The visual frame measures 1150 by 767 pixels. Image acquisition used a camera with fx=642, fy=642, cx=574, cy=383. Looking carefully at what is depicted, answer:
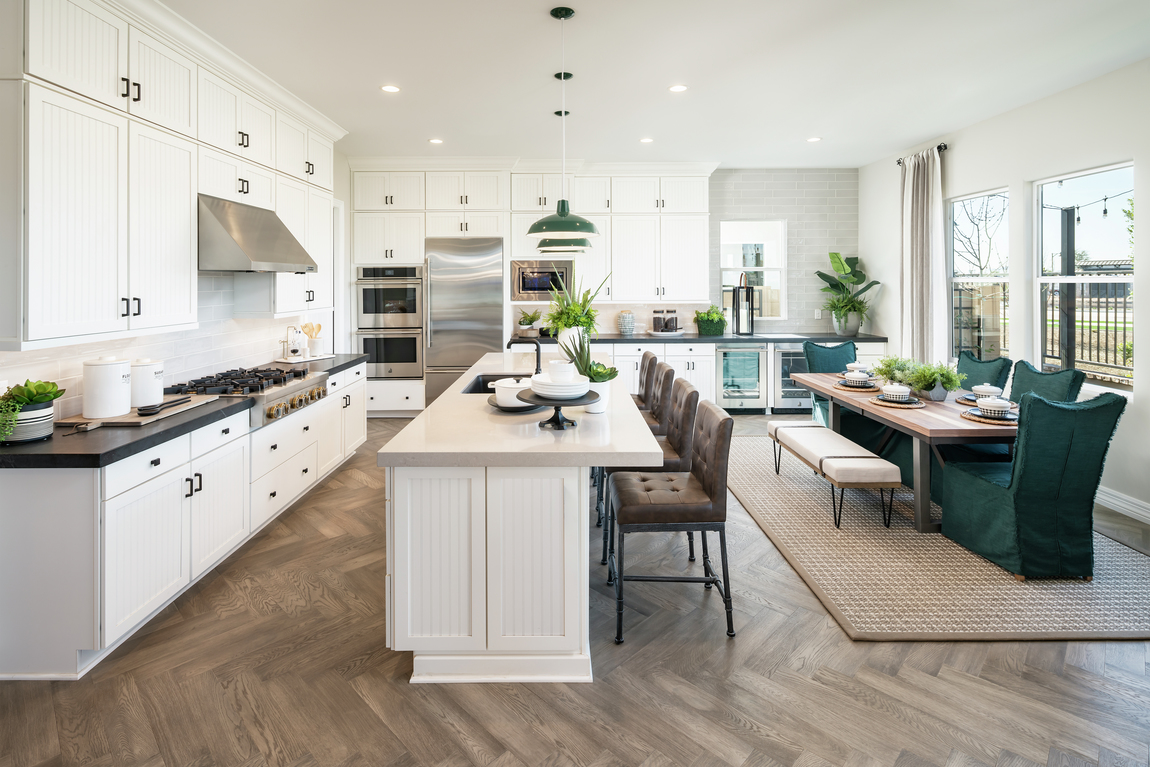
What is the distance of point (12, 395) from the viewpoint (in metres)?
2.31

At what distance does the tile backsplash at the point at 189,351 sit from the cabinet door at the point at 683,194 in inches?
157

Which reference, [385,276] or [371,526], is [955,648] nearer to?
[371,526]

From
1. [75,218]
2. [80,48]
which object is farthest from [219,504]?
[80,48]

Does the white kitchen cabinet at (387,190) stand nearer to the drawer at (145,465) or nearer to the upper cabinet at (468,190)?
the upper cabinet at (468,190)

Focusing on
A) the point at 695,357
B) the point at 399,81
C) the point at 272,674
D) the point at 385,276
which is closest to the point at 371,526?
the point at 272,674

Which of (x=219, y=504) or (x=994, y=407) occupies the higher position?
(x=994, y=407)

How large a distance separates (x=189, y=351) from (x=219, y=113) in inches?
55.2

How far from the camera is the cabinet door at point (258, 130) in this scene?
3971mm

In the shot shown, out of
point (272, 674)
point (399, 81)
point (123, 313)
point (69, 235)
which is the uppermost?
point (399, 81)

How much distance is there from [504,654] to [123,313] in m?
2.31

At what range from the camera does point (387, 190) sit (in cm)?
673

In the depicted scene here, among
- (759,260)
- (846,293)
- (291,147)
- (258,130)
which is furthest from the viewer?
(759,260)

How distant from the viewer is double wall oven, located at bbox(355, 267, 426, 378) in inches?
266

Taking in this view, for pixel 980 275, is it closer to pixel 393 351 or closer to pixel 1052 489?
pixel 1052 489
